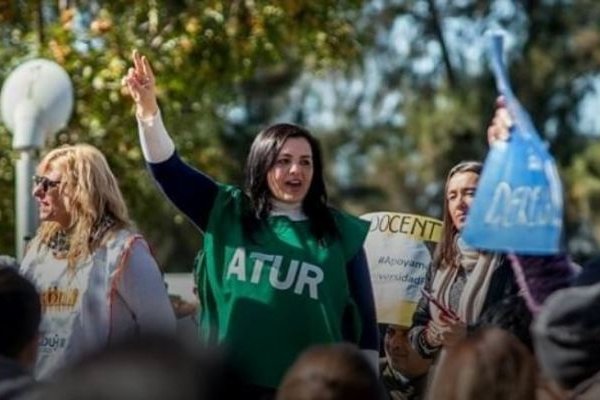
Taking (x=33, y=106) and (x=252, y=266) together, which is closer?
(x=252, y=266)

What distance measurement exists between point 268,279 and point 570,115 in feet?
80.5

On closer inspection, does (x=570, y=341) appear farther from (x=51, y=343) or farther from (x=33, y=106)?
(x=33, y=106)

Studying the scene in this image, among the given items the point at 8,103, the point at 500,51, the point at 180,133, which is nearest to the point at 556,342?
the point at 500,51

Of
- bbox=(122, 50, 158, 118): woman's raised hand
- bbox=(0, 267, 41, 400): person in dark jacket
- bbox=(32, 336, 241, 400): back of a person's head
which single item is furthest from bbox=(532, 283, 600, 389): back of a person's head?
bbox=(32, 336, 241, 400): back of a person's head

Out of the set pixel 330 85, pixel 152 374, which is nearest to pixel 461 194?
pixel 152 374

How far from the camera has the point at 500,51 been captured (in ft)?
17.5

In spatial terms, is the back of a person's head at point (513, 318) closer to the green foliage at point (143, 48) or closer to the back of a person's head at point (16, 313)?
the back of a person's head at point (16, 313)

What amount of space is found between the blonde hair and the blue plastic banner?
135cm

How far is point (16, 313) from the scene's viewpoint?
453cm

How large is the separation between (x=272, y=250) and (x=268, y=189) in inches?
9.8

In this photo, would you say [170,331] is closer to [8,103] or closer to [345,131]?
[8,103]

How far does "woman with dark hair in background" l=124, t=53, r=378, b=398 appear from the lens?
18.5ft

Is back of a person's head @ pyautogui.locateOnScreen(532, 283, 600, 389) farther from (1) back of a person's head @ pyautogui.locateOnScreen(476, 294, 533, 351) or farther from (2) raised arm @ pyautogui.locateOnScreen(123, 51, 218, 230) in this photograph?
(2) raised arm @ pyautogui.locateOnScreen(123, 51, 218, 230)

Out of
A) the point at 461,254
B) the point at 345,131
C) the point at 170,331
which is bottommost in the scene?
the point at 345,131
